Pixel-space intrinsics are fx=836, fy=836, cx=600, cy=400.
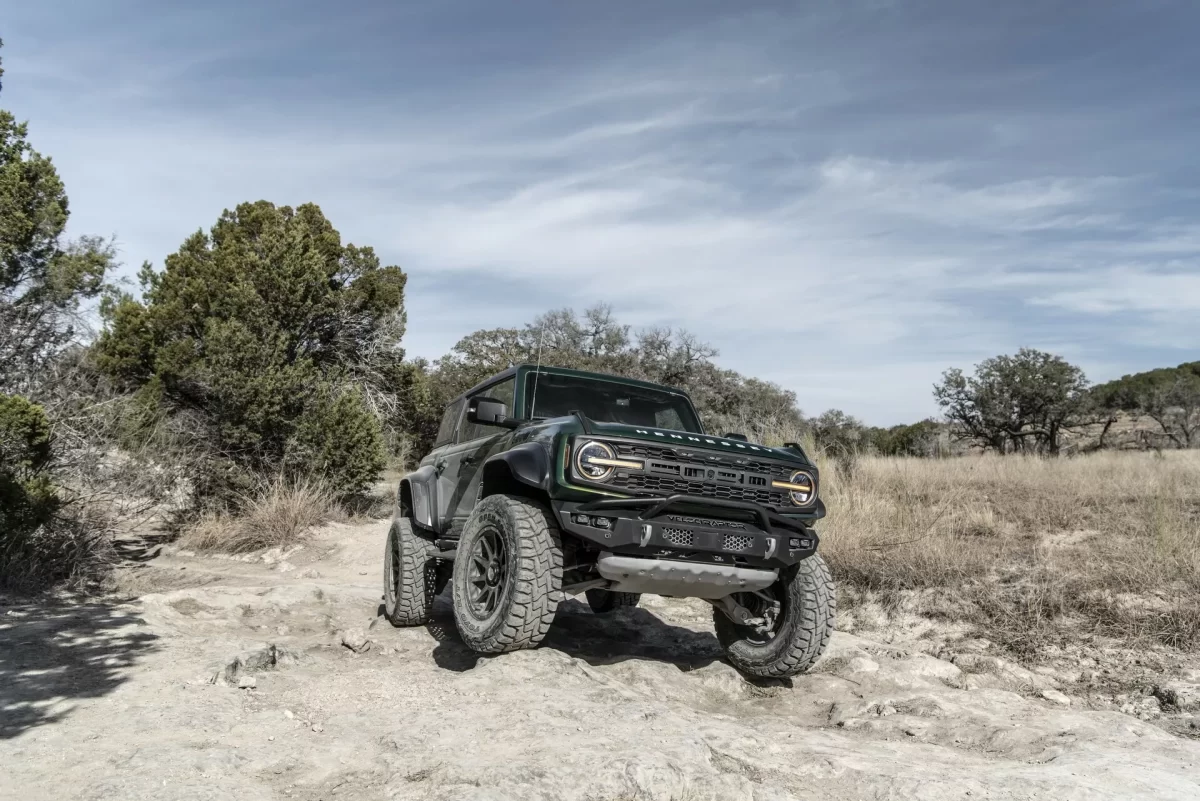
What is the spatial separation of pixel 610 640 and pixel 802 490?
2.62 m

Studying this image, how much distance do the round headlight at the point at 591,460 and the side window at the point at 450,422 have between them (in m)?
2.82

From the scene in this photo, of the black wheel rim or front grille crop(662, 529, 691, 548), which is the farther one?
the black wheel rim

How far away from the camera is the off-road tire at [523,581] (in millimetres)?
4570

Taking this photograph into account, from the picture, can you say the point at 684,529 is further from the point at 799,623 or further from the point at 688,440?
the point at 799,623

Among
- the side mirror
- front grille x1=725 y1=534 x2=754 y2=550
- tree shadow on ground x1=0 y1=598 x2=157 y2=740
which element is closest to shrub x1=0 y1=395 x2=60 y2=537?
tree shadow on ground x1=0 y1=598 x2=157 y2=740

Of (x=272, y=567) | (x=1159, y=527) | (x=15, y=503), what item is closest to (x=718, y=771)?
(x=1159, y=527)

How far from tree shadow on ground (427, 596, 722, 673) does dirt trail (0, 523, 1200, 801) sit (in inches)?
2.6

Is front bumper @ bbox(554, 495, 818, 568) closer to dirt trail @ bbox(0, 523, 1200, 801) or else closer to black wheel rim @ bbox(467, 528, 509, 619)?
black wheel rim @ bbox(467, 528, 509, 619)

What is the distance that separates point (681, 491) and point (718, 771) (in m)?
1.67

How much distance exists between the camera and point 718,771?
342cm

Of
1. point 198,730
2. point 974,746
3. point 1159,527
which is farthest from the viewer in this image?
point 1159,527

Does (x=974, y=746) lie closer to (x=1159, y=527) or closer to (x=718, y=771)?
(x=718, y=771)

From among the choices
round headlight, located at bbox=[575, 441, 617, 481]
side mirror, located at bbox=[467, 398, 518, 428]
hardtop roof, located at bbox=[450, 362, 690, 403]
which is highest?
hardtop roof, located at bbox=[450, 362, 690, 403]

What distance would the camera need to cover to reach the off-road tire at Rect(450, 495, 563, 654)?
4570 millimetres
